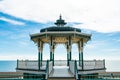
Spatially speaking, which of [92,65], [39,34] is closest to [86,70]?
[92,65]

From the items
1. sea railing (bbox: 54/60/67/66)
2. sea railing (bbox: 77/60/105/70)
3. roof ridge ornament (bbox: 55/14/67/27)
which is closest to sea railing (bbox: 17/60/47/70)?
sea railing (bbox: 54/60/67/66)

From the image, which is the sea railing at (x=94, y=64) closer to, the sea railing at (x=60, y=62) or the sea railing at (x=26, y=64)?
the sea railing at (x=60, y=62)

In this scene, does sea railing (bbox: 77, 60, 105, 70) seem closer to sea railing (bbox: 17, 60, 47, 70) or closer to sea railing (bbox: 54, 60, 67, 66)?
sea railing (bbox: 54, 60, 67, 66)

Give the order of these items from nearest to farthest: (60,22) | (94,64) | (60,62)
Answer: (94,64) < (60,22) < (60,62)

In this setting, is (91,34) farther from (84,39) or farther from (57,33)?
(57,33)

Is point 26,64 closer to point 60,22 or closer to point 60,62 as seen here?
point 60,62

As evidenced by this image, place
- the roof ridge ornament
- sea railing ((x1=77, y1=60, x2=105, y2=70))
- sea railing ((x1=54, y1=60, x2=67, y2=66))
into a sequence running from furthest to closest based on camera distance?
sea railing ((x1=54, y1=60, x2=67, y2=66))
the roof ridge ornament
sea railing ((x1=77, y1=60, x2=105, y2=70))

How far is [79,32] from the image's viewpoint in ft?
88.5

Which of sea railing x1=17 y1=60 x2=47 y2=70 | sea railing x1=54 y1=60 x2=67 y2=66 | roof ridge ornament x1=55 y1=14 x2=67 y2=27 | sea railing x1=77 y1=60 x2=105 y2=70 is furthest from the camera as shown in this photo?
sea railing x1=54 y1=60 x2=67 y2=66

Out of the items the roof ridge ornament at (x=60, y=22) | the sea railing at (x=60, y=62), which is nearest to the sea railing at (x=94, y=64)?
the sea railing at (x=60, y=62)

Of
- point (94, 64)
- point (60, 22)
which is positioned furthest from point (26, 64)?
point (94, 64)

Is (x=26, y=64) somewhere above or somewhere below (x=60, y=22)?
below

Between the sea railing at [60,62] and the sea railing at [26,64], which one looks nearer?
the sea railing at [26,64]

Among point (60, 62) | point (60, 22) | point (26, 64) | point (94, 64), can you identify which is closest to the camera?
point (94, 64)
